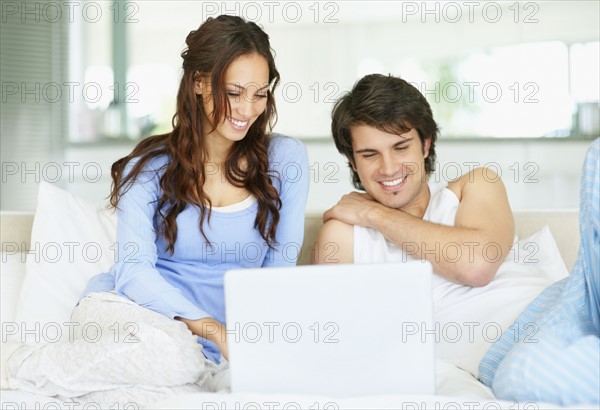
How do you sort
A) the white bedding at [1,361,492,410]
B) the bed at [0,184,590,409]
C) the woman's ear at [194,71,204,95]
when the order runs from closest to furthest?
the white bedding at [1,361,492,410] < the bed at [0,184,590,409] < the woman's ear at [194,71,204,95]

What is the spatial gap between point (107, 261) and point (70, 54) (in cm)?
302

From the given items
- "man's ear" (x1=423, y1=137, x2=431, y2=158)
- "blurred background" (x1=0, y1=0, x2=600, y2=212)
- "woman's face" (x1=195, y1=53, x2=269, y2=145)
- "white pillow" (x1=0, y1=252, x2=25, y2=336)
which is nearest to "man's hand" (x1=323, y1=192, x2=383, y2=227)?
"man's ear" (x1=423, y1=137, x2=431, y2=158)

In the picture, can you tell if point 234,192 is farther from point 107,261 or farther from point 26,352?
point 26,352

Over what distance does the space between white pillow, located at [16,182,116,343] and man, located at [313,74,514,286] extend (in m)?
0.66

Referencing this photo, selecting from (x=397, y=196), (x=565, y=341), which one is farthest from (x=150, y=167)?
(x=565, y=341)

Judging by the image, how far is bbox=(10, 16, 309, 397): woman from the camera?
1921 millimetres

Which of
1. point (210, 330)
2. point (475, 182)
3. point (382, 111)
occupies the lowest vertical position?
point (210, 330)

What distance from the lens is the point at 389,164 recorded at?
210 centimetres

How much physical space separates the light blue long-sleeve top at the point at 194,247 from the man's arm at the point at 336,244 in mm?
72

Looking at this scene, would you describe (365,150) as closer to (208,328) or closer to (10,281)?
(208,328)

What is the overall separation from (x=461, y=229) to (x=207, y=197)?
65 centimetres

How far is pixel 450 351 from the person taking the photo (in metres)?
1.96

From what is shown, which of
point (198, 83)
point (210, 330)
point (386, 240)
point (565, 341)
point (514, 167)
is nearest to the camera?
point (565, 341)

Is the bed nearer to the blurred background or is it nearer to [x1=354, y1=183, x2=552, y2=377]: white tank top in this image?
[x1=354, y1=183, x2=552, y2=377]: white tank top
